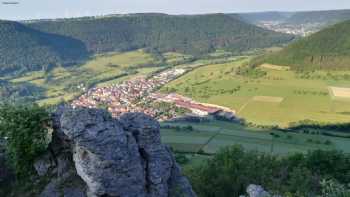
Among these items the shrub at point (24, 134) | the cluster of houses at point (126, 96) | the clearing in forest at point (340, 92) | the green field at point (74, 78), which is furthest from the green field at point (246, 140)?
the green field at point (74, 78)

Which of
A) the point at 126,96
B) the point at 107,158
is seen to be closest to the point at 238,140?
the point at 107,158

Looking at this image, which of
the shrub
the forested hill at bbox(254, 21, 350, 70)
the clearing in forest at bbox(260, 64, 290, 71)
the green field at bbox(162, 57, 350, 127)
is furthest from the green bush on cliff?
the clearing in forest at bbox(260, 64, 290, 71)

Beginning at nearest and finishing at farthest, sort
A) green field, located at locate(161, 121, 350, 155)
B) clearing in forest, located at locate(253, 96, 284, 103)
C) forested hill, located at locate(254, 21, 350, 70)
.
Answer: green field, located at locate(161, 121, 350, 155)
clearing in forest, located at locate(253, 96, 284, 103)
forested hill, located at locate(254, 21, 350, 70)

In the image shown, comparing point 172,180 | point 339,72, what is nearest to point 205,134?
point 172,180

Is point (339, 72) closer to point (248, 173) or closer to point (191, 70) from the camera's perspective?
point (191, 70)

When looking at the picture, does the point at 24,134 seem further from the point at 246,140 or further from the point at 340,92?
the point at 340,92

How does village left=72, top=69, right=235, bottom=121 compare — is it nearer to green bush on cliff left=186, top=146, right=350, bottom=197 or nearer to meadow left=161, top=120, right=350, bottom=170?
meadow left=161, top=120, right=350, bottom=170
